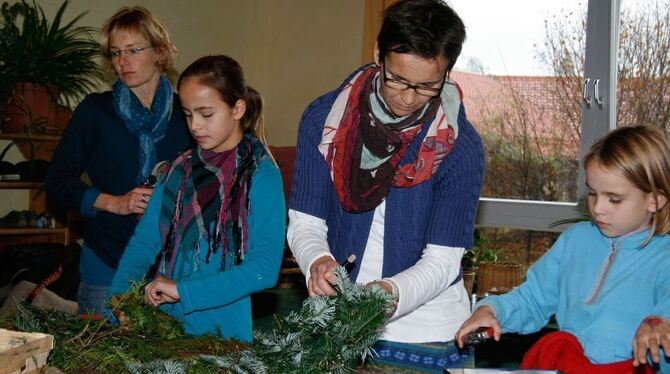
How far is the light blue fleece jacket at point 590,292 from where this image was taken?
2.06 meters

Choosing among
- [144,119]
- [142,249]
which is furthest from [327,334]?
[144,119]

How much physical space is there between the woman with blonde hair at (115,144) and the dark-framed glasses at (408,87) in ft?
3.58

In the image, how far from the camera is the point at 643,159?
2.18 metres

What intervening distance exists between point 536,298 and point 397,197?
1.45 feet

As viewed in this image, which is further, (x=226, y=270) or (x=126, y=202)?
(x=126, y=202)

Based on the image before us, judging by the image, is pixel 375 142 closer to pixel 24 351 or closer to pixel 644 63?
pixel 24 351

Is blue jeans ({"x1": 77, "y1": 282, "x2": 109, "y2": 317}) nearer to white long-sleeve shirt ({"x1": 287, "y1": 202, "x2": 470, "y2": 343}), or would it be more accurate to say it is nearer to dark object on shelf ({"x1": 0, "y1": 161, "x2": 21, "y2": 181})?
white long-sleeve shirt ({"x1": 287, "y1": 202, "x2": 470, "y2": 343})

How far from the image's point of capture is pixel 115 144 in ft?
9.79

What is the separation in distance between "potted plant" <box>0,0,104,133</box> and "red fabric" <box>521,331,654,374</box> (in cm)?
406

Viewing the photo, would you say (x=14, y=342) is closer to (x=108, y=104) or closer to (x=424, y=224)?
(x=424, y=224)

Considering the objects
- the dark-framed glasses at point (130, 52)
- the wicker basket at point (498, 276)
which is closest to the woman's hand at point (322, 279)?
the dark-framed glasses at point (130, 52)

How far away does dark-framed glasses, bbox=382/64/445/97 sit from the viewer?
202 centimetres

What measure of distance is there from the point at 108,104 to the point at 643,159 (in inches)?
69.2

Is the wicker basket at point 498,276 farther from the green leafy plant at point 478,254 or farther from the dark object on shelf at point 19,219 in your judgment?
the dark object on shelf at point 19,219
